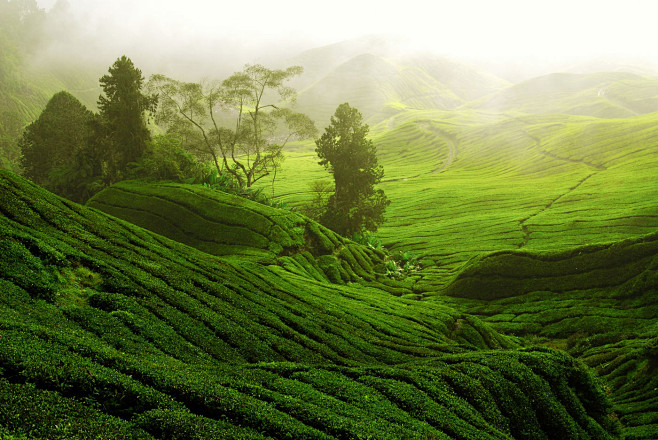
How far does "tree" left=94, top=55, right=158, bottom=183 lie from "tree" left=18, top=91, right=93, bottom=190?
12760 millimetres

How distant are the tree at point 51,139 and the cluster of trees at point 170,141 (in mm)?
144

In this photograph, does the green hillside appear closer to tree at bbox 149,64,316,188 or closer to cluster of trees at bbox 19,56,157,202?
tree at bbox 149,64,316,188

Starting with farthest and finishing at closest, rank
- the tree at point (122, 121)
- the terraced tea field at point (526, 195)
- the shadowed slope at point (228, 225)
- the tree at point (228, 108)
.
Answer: the terraced tea field at point (526, 195) < the tree at point (228, 108) < the tree at point (122, 121) < the shadowed slope at point (228, 225)

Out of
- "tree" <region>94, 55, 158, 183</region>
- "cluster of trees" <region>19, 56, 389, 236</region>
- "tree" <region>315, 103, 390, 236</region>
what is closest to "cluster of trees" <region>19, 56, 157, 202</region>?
"tree" <region>94, 55, 158, 183</region>

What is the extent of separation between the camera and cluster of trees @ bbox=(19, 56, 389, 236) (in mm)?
48312

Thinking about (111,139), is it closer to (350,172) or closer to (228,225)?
(228,225)

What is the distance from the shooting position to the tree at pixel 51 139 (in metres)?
59.0

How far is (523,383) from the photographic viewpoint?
70.4 feet

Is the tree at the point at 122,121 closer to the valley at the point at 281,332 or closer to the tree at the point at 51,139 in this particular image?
the valley at the point at 281,332

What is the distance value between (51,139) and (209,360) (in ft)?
197

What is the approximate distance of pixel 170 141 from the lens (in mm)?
49531

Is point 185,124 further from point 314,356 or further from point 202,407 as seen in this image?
point 202,407

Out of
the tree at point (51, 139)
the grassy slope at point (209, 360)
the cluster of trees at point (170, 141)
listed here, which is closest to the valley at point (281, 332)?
the grassy slope at point (209, 360)

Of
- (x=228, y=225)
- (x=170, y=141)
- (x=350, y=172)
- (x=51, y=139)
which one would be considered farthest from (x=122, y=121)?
(x=350, y=172)
